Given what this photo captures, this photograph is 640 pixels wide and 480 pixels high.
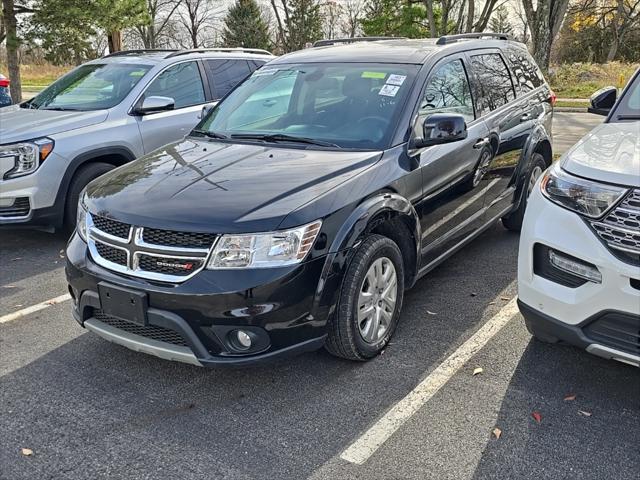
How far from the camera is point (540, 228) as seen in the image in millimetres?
2920

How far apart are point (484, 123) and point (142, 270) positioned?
2.85 m

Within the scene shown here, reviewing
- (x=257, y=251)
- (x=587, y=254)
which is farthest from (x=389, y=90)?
(x=587, y=254)

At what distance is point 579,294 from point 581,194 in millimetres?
470

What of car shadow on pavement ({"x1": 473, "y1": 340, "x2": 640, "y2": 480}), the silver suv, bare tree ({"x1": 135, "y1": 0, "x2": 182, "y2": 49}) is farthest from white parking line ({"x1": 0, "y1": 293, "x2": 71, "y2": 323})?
bare tree ({"x1": 135, "y1": 0, "x2": 182, "y2": 49})

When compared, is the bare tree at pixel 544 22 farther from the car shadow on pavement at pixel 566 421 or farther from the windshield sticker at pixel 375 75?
the car shadow on pavement at pixel 566 421

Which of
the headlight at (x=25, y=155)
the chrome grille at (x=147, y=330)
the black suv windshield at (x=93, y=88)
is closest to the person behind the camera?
the chrome grille at (x=147, y=330)

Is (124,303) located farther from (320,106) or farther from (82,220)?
(320,106)

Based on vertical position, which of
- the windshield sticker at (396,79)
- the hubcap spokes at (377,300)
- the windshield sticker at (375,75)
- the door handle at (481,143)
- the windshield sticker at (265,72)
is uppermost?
the windshield sticker at (265,72)

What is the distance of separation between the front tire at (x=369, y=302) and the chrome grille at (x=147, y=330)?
80 cm

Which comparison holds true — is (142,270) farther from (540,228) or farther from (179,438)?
(540,228)

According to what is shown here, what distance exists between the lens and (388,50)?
4.35 m

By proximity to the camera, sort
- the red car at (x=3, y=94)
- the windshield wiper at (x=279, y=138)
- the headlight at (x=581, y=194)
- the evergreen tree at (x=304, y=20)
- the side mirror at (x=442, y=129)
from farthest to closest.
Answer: the evergreen tree at (x=304, y=20)
the red car at (x=3, y=94)
the windshield wiper at (x=279, y=138)
the side mirror at (x=442, y=129)
the headlight at (x=581, y=194)

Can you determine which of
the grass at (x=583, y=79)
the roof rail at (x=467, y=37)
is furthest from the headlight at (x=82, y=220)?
the grass at (x=583, y=79)

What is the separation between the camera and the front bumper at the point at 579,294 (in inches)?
103
